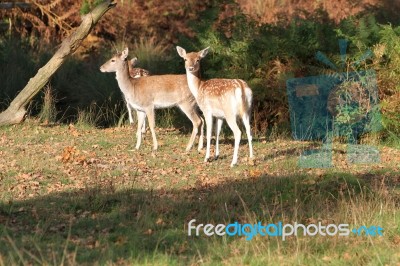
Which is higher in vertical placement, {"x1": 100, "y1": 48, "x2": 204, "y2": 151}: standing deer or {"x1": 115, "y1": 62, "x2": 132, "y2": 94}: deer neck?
{"x1": 115, "y1": 62, "x2": 132, "y2": 94}: deer neck

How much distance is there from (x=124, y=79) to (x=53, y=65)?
4.41 ft

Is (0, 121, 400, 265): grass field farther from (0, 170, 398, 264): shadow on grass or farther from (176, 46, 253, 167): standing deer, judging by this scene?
(176, 46, 253, 167): standing deer

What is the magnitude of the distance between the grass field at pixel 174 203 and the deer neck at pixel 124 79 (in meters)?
0.92

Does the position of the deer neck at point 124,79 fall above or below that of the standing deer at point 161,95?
above

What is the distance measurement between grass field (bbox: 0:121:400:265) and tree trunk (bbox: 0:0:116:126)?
101 centimetres

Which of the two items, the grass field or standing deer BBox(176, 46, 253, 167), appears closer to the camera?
the grass field

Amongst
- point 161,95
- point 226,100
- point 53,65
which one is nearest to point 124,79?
point 161,95

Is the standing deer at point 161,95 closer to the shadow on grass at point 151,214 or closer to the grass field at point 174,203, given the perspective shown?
the grass field at point 174,203

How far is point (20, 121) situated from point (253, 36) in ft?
17.5

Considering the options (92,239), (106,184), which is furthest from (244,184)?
(92,239)

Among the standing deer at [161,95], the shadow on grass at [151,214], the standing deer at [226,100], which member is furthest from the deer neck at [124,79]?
the shadow on grass at [151,214]

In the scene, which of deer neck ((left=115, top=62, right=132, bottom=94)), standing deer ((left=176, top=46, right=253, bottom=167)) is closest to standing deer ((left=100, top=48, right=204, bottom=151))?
deer neck ((left=115, top=62, right=132, bottom=94))

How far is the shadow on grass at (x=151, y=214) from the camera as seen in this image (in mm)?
8031

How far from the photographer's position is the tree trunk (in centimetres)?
1527
